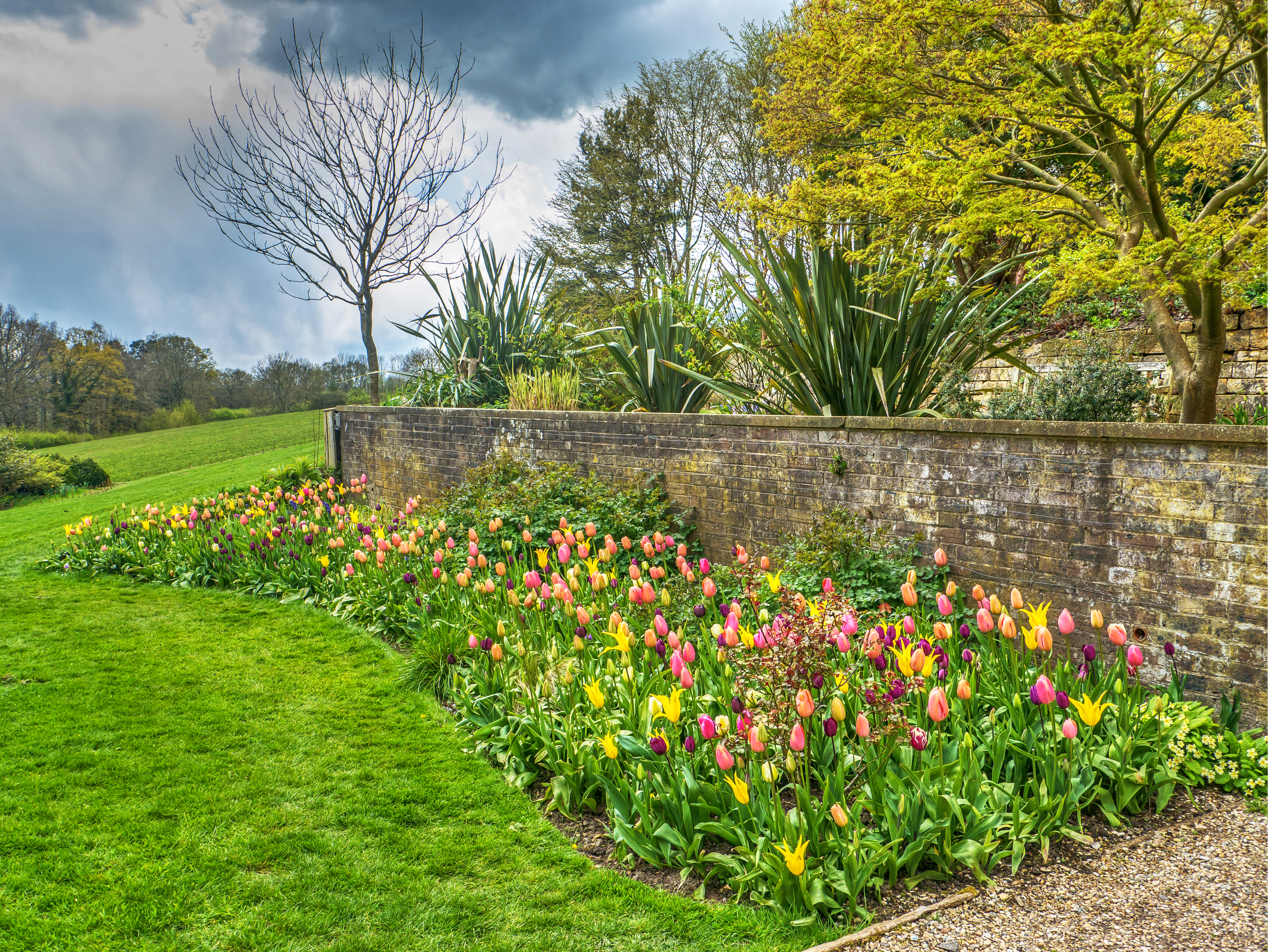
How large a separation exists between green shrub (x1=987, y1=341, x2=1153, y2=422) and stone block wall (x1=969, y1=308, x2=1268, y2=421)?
0.55 metres

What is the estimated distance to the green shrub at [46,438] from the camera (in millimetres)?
23250

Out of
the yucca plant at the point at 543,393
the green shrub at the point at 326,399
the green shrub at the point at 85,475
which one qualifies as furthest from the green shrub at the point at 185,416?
the yucca plant at the point at 543,393

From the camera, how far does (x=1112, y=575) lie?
11.8 feet

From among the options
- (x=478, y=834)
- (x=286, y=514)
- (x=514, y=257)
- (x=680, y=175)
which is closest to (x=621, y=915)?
(x=478, y=834)

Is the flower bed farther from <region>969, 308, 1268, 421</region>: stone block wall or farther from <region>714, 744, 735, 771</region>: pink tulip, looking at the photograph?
<region>969, 308, 1268, 421</region>: stone block wall

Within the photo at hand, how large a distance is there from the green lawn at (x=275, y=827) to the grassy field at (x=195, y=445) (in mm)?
10365

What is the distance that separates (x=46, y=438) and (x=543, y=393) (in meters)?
26.5

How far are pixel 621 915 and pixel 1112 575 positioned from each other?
9.46ft

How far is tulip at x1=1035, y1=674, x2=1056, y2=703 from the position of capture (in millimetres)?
2350

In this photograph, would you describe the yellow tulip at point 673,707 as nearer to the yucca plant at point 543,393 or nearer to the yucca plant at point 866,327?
the yucca plant at point 866,327

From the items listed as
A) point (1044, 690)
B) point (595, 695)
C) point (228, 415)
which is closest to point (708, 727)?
point (595, 695)

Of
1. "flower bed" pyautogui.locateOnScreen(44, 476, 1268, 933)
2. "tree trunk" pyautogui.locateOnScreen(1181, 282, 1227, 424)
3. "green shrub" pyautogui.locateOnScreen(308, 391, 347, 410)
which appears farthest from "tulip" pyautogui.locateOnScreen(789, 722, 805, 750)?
"green shrub" pyautogui.locateOnScreen(308, 391, 347, 410)

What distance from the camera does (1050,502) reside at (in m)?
3.81

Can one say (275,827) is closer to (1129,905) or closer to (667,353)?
(1129,905)
